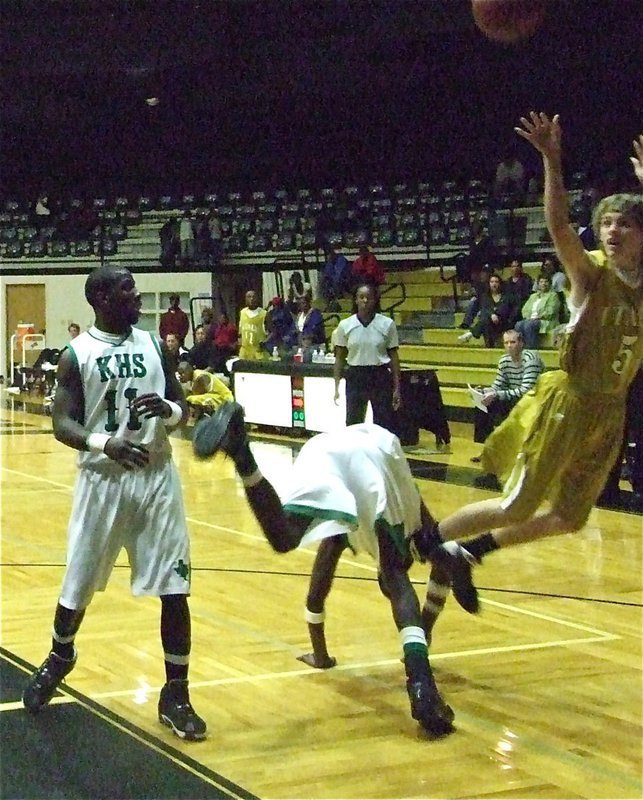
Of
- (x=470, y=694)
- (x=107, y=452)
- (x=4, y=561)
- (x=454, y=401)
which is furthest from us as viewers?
(x=454, y=401)

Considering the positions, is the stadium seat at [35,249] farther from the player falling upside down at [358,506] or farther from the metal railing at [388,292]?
the player falling upside down at [358,506]

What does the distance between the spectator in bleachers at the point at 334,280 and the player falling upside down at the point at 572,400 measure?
557 inches

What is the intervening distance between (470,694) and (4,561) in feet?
12.5

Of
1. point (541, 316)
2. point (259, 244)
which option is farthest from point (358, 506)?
point (259, 244)

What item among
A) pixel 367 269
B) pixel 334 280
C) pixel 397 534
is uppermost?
pixel 367 269

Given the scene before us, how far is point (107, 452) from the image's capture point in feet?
13.6

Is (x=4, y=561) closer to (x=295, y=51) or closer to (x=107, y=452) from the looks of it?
(x=107, y=452)

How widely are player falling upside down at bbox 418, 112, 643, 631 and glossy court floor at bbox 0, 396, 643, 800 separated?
0.56m

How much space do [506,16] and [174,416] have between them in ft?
11.1

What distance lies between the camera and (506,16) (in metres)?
6.60

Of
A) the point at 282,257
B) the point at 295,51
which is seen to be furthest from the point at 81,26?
the point at 282,257

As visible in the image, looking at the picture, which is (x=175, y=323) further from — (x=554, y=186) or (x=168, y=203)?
(x=554, y=186)

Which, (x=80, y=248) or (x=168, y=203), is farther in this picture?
(x=80, y=248)

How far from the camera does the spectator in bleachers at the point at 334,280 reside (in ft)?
63.5
